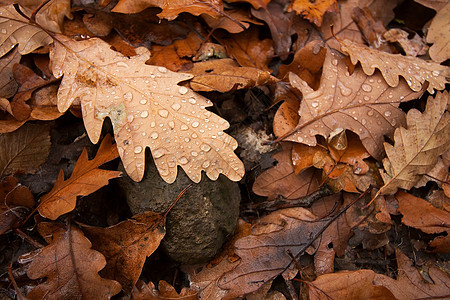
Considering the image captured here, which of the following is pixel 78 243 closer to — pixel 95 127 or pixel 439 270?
pixel 95 127

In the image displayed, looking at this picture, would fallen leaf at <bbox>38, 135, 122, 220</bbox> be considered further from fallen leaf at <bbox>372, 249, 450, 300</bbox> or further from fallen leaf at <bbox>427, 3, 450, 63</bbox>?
fallen leaf at <bbox>427, 3, 450, 63</bbox>

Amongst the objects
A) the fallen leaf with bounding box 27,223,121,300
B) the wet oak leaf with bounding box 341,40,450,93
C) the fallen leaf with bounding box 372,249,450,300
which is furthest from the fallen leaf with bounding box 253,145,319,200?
the fallen leaf with bounding box 27,223,121,300

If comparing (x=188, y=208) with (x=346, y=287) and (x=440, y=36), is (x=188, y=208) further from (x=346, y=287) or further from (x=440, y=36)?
(x=440, y=36)

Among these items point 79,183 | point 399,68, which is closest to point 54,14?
point 79,183

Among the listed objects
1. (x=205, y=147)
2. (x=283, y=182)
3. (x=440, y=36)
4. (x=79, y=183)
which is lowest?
(x=79, y=183)

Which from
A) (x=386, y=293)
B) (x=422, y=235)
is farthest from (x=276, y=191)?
(x=422, y=235)

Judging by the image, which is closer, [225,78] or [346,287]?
[346,287]

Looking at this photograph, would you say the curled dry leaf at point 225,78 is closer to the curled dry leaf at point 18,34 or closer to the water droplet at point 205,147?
the water droplet at point 205,147

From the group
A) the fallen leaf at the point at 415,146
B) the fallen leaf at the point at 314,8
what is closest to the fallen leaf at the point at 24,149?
the fallen leaf at the point at 314,8
